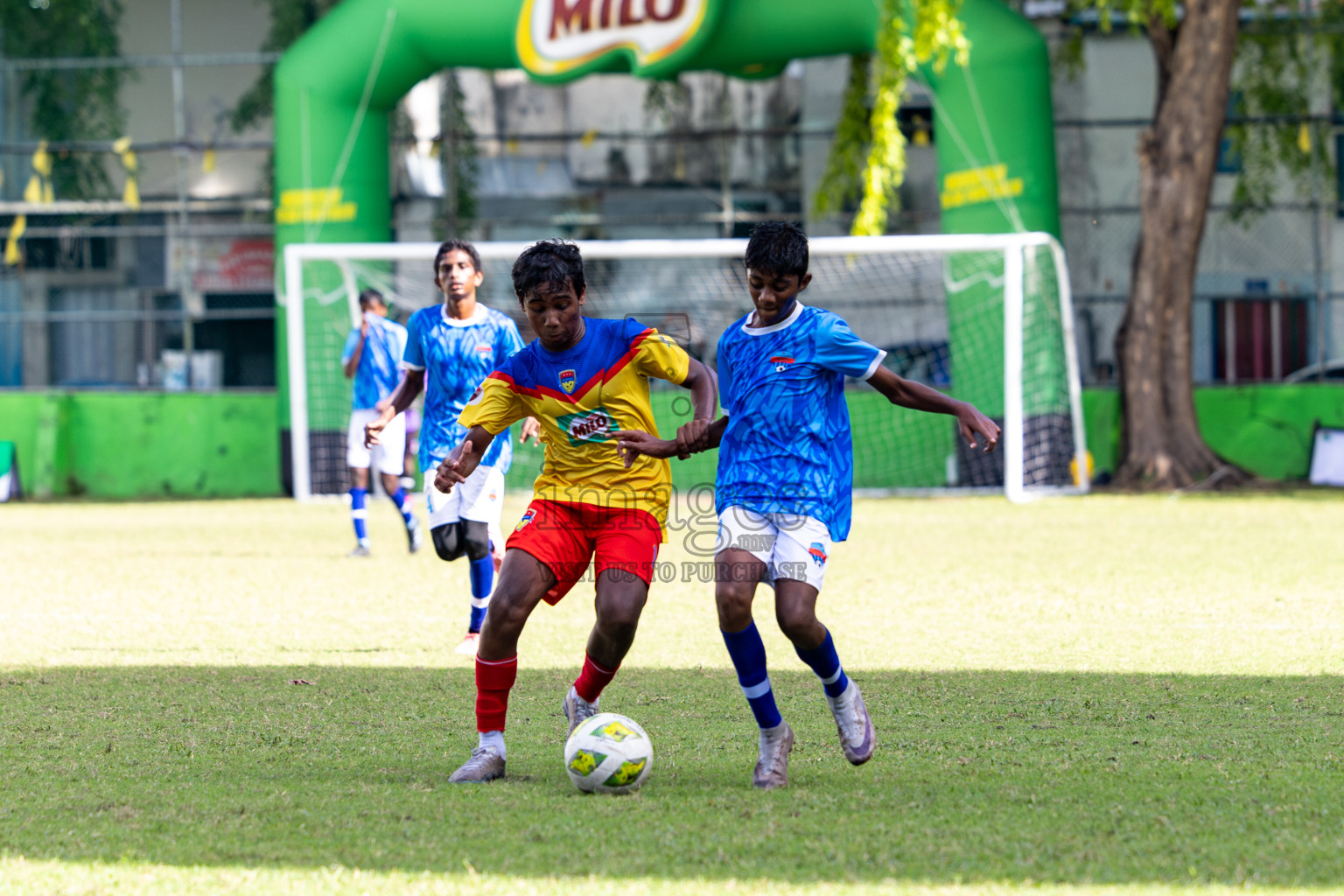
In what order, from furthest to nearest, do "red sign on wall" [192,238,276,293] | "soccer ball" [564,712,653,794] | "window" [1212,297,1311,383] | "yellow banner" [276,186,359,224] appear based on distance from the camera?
"red sign on wall" [192,238,276,293] → "window" [1212,297,1311,383] → "yellow banner" [276,186,359,224] → "soccer ball" [564,712,653,794]

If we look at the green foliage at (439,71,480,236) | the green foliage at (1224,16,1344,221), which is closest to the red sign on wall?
the green foliage at (439,71,480,236)

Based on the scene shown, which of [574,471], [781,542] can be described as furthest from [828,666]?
[574,471]

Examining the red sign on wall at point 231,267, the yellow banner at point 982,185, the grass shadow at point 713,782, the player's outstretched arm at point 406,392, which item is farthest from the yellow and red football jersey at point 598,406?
the red sign on wall at point 231,267

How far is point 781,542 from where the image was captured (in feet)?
13.7

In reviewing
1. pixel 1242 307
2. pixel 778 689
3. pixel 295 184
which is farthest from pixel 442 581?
pixel 1242 307

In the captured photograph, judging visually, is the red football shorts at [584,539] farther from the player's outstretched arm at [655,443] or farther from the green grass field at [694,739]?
the green grass field at [694,739]

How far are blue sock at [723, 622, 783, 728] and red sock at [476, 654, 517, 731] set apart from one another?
0.67 metres

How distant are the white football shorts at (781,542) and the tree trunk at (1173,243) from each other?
12373 millimetres

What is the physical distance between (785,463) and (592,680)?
0.94m

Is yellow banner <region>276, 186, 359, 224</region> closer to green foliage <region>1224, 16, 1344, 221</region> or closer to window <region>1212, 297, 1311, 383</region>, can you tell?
green foliage <region>1224, 16, 1344, 221</region>

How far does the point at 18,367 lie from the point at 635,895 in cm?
1908

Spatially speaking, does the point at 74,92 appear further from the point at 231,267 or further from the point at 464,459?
the point at 464,459

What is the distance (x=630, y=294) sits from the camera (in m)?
20.3

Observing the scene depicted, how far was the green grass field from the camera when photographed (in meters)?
3.29
